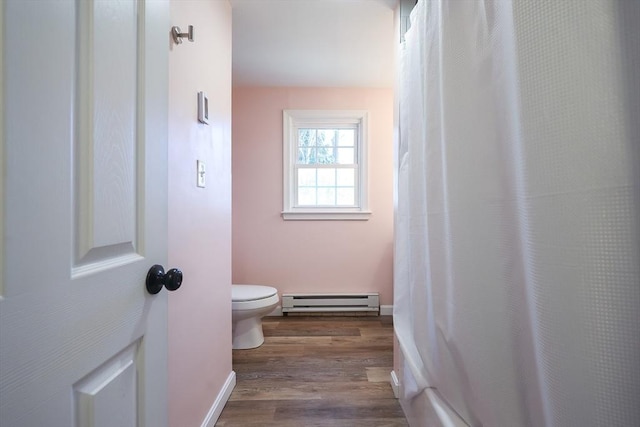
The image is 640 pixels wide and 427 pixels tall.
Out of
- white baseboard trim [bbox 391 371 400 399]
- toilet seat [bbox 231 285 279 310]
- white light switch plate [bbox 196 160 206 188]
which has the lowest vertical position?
white baseboard trim [bbox 391 371 400 399]

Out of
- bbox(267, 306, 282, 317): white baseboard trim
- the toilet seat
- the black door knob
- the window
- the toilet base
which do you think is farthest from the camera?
the window

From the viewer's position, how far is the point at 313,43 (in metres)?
2.35

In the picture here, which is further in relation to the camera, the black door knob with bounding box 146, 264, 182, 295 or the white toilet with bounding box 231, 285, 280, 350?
the white toilet with bounding box 231, 285, 280, 350

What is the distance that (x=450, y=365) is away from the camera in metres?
0.96

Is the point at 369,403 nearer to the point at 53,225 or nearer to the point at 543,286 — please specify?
the point at 543,286

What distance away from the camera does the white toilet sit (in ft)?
7.19

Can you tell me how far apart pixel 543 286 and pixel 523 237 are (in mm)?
104

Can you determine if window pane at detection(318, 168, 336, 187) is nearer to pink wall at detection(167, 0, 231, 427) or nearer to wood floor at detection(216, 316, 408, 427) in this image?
wood floor at detection(216, 316, 408, 427)

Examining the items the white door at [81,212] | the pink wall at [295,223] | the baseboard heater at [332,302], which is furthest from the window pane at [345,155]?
the white door at [81,212]

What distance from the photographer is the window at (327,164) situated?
3.22 metres

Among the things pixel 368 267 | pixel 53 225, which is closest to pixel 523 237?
pixel 53 225

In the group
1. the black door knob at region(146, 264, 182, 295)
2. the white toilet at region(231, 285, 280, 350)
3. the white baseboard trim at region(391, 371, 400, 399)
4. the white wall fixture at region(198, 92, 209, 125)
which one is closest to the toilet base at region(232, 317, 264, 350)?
the white toilet at region(231, 285, 280, 350)

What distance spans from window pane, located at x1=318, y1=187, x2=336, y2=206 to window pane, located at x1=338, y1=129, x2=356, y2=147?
1.62 feet

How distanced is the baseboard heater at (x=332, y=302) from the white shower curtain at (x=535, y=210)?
2068mm
